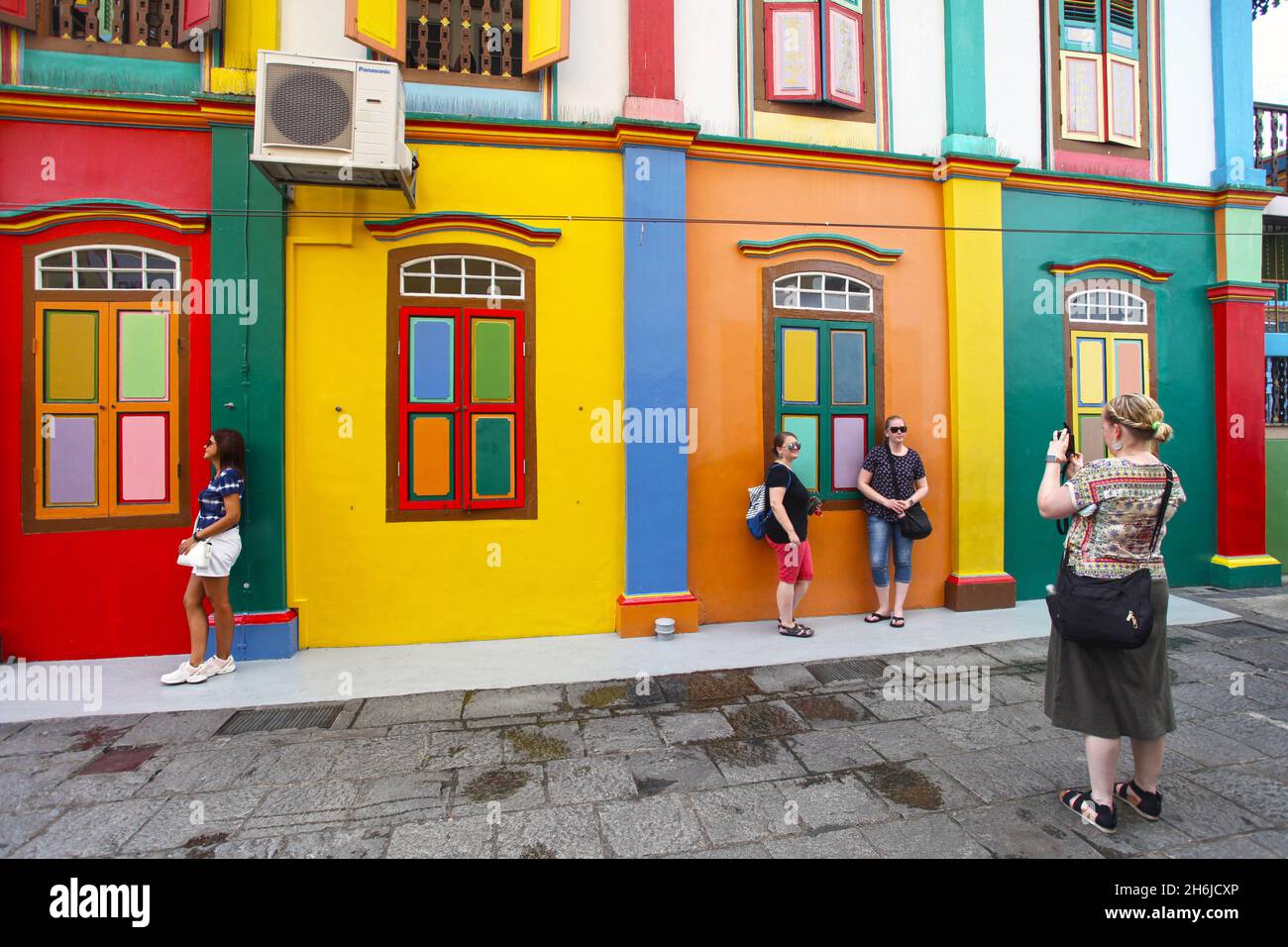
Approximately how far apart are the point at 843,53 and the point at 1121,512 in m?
5.59

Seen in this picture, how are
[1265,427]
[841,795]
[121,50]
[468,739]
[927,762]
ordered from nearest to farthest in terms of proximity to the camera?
[841,795]
[927,762]
[468,739]
[121,50]
[1265,427]

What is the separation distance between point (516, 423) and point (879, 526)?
3.45 m

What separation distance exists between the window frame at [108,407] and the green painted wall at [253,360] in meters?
0.33

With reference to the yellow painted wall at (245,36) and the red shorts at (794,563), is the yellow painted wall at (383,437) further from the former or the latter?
the red shorts at (794,563)

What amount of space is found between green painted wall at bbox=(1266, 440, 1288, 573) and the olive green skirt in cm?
704

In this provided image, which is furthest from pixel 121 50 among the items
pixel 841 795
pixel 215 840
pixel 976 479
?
pixel 976 479

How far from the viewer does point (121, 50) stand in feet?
17.0

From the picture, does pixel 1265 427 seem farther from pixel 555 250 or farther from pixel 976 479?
pixel 555 250

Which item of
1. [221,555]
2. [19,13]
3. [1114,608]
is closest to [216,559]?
[221,555]

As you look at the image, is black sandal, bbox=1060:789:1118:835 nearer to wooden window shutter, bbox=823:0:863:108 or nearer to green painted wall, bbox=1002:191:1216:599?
green painted wall, bbox=1002:191:1216:599

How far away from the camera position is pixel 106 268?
16.8 feet

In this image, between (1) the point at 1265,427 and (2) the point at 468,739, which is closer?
(2) the point at 468,739

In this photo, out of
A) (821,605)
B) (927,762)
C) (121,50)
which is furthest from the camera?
(821,605)

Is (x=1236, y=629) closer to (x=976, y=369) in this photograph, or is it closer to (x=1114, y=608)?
(x=976, y=369)
